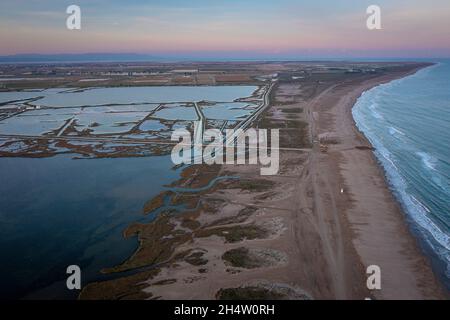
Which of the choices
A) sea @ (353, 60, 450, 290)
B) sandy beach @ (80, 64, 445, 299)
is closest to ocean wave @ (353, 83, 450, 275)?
sea @ (353, 60, 450, 290)

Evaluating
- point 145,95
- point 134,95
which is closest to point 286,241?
point 145,95

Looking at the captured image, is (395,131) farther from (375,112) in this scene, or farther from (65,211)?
(65,211)

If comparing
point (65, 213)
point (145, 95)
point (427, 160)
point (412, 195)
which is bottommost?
point (65, 213)

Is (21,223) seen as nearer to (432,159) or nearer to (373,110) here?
(432,159)

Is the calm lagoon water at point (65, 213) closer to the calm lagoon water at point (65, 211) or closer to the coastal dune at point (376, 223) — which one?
the calm lagoon water at point (65, 211)

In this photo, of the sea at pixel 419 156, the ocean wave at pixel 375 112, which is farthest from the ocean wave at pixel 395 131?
the ocean wave at pixel 375 112

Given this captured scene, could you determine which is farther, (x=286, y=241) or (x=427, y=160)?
(x=427, y=160)
